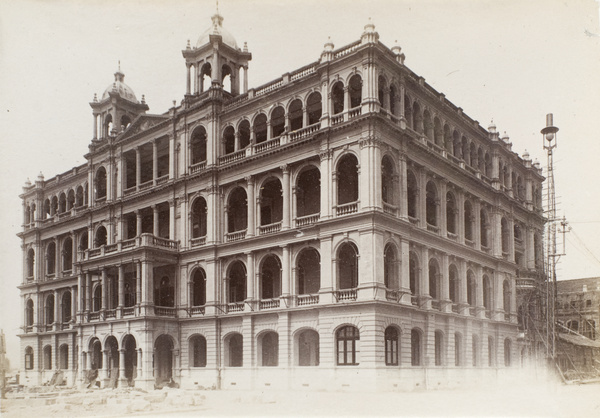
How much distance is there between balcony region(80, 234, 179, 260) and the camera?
4441 centimetres

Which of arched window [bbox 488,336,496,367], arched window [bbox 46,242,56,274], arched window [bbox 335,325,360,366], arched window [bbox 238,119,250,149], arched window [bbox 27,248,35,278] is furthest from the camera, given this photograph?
arched window [bbox 27,248,35,278]

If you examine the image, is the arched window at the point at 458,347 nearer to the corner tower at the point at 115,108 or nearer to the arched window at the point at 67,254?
the corner tower at the point at 115,108

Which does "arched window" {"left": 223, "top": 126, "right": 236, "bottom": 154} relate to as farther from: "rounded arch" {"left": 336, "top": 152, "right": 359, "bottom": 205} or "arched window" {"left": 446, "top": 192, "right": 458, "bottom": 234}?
"arched window" {"left": 446, "top": 192, "right": 458, "bottom": 234}

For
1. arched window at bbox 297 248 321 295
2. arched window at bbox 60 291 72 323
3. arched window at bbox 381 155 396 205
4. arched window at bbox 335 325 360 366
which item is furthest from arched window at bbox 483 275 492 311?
arched window at bbox 60 291 72 323

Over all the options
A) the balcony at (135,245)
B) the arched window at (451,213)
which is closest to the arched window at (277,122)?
the balcony at (135,245)

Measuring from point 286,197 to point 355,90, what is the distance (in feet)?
24.8

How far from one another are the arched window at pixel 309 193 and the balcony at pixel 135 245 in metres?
Result: 10.5

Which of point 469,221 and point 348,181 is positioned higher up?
point 348,181

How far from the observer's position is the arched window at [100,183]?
54.0 metres

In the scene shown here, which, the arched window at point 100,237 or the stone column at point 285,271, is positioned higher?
the arched window at point 100,237

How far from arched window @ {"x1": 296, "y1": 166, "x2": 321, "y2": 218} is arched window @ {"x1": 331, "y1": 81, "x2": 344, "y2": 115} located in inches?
158

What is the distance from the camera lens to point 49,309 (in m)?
59.4

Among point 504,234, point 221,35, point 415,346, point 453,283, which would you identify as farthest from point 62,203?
point 504,234

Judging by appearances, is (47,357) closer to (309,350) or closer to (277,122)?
(309,350)
